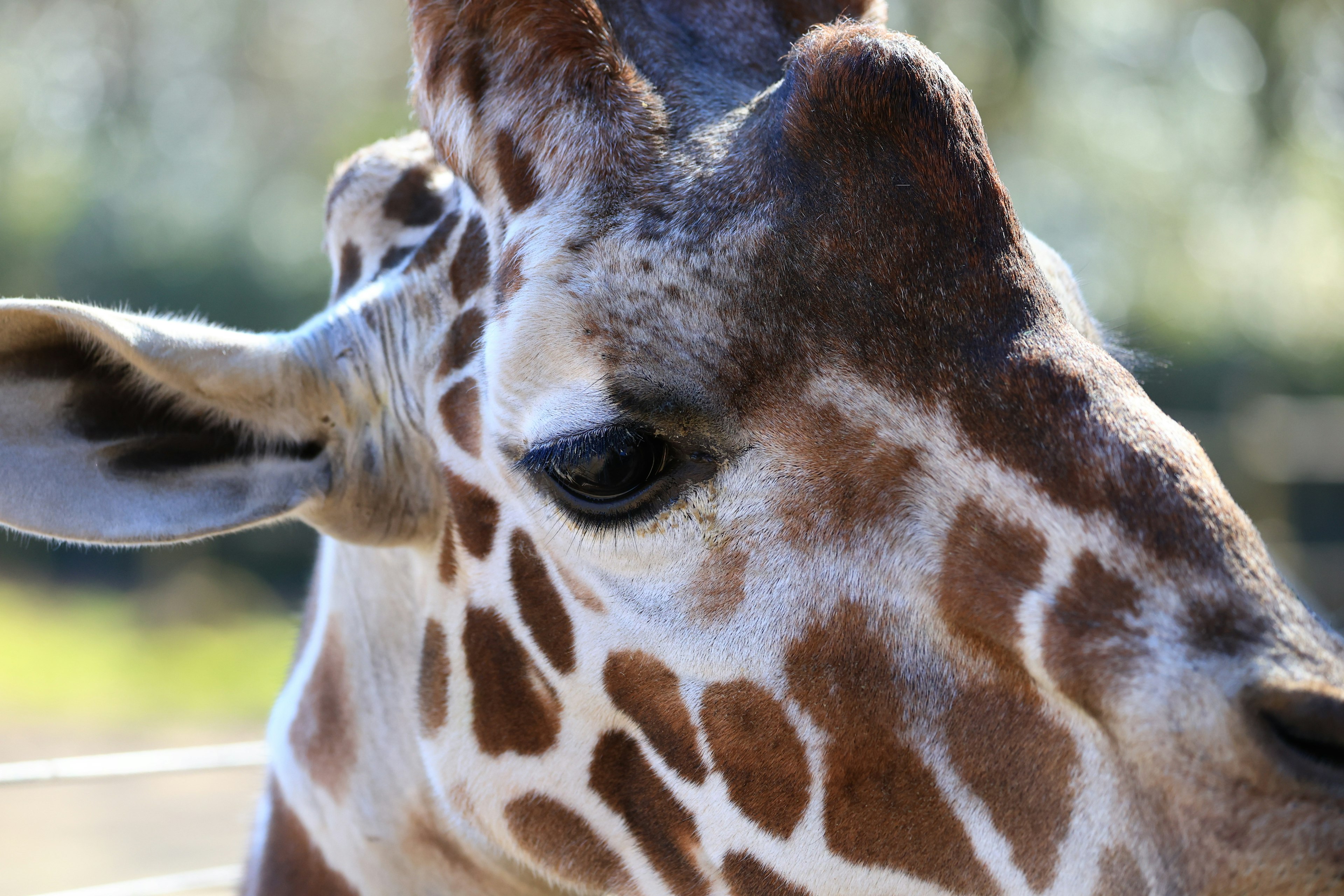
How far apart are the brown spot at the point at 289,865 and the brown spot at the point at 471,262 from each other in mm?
1077

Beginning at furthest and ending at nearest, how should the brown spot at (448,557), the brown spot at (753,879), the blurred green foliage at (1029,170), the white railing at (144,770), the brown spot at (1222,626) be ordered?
the blurred green foliage at (1029,170), the white railing at (144,770), the brown spot at (448,557), the brown spot at (753,879), the brown spot at (1222,626)

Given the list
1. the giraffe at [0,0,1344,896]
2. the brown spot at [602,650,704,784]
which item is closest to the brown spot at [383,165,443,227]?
the giraffe at [0,0,1344,896]

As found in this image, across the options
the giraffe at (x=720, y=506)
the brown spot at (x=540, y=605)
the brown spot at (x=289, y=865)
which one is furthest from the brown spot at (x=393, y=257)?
the brown spot at (x=289, y=865)

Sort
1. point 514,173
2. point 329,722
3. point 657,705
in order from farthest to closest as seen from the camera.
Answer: point 329,722, point 514,173, point 657,705

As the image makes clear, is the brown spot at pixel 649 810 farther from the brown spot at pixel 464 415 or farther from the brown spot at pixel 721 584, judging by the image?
the brown spot at pixel 464 415

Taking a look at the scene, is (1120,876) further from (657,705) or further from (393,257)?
(393,257)

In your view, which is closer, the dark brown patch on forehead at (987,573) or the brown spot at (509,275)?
the dark brown patch on forehead at (987,573)

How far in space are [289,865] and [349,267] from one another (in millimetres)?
1189

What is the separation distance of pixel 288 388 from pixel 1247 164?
16384 mm

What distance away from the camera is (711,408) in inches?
63.6

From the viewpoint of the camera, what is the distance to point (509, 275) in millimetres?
1809

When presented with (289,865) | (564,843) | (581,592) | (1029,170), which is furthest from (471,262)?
(1029,170)

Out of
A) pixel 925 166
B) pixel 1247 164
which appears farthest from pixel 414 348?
pixel 1247 164

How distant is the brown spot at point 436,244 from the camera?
209 centimetres
